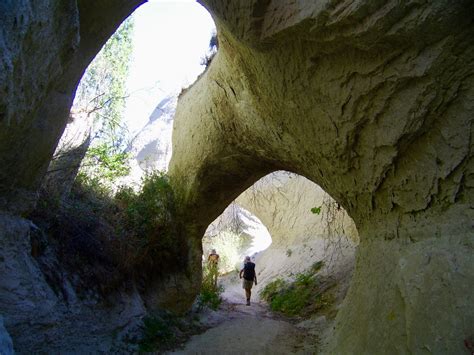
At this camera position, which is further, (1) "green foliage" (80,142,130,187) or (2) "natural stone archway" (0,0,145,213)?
(1) "green foliage" (80,142,130,187)

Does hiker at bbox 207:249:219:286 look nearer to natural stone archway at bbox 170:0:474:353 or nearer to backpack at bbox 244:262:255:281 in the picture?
backpack at bbox 244:262:255:281

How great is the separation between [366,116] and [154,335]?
4.23 m

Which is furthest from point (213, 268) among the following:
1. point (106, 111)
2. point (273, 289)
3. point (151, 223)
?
point (106, 111)

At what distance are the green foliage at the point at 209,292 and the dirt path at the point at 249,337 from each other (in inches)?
9.3

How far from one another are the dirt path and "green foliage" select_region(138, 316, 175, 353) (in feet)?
1.06

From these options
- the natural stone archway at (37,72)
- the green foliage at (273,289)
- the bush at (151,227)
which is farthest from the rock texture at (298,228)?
the natural stone archway at (37,72)

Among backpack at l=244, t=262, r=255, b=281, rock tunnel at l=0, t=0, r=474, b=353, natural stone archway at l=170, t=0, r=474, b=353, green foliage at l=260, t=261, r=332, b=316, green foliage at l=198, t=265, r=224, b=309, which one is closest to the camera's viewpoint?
rock tunnel at l=0, t=0, r=474, b=353

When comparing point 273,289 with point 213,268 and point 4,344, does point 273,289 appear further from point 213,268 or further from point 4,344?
point 4,344

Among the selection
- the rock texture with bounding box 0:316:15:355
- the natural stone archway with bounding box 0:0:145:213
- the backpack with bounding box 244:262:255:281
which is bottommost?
the backpack with bounding box 244:262:255:281

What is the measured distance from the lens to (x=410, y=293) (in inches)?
123

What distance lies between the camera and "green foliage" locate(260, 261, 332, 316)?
8.08 metres

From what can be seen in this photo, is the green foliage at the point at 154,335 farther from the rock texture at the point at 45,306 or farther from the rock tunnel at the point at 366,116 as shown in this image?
the rock tunnel at the point at 366,116

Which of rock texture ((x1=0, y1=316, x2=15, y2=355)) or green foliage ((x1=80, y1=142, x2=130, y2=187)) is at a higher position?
green foliage ((x1=80, y1=142, x2=130, y2=187))

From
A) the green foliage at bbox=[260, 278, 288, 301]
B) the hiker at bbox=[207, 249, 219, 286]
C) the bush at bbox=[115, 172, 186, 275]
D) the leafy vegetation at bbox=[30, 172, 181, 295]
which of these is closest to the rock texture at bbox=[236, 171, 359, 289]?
the green foliage at bbox=[260, 278, 288, 301]
